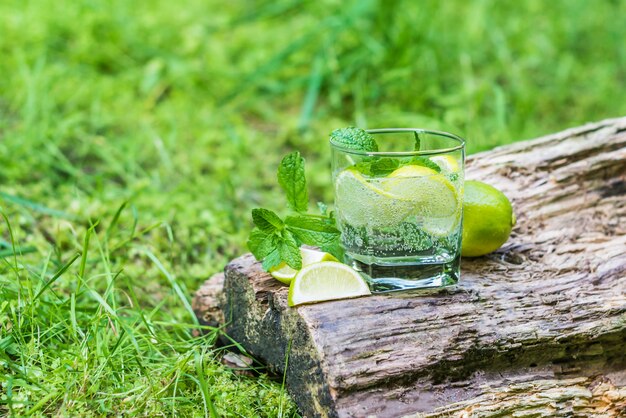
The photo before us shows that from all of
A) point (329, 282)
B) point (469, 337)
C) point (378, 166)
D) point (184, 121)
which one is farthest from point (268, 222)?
point (184, 121)

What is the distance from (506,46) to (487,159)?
11.2 feet

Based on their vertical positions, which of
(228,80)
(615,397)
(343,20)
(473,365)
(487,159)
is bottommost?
(615,397)

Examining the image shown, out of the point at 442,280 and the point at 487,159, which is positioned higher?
the point at 487,159

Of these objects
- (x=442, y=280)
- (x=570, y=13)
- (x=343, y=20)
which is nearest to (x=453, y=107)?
(x=343, y=20)

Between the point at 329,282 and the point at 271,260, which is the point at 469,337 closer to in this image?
the point at 329,282

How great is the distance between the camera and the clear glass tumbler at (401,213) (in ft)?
5.93

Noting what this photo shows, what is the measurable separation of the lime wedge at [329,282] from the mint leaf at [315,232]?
98mm

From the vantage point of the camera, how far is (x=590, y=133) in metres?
2.61

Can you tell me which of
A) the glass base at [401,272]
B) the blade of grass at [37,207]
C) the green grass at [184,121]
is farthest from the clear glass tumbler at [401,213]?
the blade of grass at [37,207]

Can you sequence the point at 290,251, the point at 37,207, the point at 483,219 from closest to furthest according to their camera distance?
the point at 290,251
the point at 483,219
the point at 37,207

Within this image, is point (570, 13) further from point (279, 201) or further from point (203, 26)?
point (279, 201)

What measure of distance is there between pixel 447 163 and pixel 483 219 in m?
0.30

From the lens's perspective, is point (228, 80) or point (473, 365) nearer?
point (473, 365)

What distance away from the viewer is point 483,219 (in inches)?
82.2
